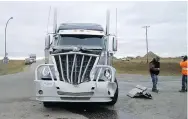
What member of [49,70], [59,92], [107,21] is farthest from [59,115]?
[107,21]

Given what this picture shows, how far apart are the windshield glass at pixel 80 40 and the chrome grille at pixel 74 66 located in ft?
6.24

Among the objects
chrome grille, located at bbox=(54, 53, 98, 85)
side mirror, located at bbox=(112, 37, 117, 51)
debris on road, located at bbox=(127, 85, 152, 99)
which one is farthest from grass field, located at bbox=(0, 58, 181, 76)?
chrome grille, located at bbox=(54, 53, 98, 85)

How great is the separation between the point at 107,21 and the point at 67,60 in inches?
161

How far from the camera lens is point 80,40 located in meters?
12.6

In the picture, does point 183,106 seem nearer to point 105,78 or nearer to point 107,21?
point 105,78

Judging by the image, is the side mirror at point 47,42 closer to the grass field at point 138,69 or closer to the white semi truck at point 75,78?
the white semi truck at point 75,78

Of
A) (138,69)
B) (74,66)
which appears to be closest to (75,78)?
(74,66)

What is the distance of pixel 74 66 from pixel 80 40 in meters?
2.35

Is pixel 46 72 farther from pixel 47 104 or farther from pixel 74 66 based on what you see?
pixel 47 104

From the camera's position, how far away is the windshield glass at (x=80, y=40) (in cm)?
1252

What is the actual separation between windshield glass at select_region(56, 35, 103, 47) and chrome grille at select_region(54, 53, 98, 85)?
6.24 ft

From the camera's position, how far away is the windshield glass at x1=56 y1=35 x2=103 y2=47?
12.5 metres

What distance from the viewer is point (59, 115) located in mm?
10031

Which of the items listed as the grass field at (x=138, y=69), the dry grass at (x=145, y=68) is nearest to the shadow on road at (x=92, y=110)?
the grass field at (x=138, y=69)
